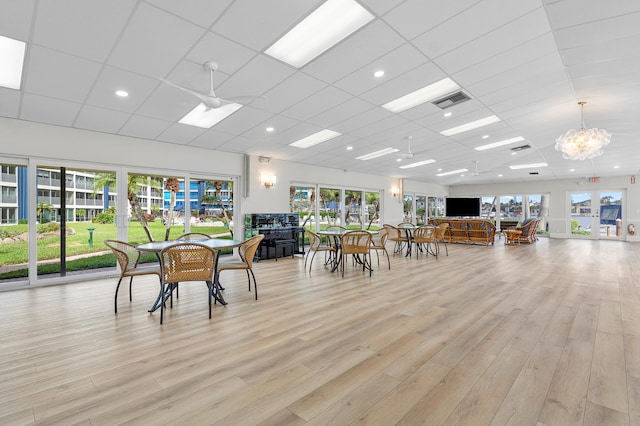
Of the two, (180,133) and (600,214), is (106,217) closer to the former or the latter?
(180,133)

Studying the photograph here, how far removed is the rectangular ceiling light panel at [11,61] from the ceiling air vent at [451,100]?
207 inches

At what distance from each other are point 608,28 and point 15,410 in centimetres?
588

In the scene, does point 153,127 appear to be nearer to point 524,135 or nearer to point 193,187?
point 193,187

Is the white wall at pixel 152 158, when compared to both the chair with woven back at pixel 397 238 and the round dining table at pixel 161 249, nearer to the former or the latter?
the chair with woven back at pixel 397 238

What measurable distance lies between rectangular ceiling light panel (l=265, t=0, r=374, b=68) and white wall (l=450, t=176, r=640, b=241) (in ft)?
46.7

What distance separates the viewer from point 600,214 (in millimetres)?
11984

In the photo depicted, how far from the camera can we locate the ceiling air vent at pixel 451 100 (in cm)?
461

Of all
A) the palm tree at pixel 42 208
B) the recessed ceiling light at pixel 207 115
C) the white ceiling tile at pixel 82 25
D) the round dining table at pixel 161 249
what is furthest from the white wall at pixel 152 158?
the round dining table at pixel 161 249

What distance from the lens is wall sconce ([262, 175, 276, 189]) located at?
7.38 meters

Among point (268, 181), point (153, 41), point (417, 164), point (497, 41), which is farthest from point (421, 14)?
point (417, 164)

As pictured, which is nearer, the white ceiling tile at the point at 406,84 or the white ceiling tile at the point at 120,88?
the white ceiling tile at the point at 120,88

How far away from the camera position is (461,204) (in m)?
12.6

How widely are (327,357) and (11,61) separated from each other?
173 inches

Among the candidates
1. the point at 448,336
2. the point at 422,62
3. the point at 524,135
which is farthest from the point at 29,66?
the point at 524,135
